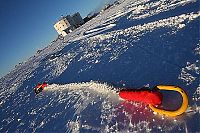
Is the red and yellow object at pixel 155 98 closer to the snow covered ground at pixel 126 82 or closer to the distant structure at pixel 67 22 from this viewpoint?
the snow covered ground at pixel 126 82

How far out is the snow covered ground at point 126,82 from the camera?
171 inches

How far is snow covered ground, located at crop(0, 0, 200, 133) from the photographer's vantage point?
4332 millimetres

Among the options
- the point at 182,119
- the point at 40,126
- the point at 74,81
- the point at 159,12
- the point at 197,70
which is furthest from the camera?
the point at 159,12

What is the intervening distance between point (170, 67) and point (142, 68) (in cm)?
93

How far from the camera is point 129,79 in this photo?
20.2ft

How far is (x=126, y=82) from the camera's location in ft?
20.1

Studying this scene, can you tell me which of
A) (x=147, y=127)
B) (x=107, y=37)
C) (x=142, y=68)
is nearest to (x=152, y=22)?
(x=107, y=37)

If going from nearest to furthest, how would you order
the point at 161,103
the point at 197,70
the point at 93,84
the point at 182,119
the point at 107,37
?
the point at 182,119 < the point at 161,103 < the point at 197,70 < the point at 93,84 < the point at 107,37

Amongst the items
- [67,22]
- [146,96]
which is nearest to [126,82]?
[146,96]

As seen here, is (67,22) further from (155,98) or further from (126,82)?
(155,98)

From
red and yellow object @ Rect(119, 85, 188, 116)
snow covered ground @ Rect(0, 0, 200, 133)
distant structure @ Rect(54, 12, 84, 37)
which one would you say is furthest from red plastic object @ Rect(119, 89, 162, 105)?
distant structure @ Rect(54, 12, 84, 37)

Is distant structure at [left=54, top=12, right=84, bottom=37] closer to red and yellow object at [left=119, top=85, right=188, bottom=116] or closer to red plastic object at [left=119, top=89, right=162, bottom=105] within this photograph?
red plastic object at [left=119, top=89, right=162, bottom=105]

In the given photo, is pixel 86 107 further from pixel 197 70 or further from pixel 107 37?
pixel 107 37

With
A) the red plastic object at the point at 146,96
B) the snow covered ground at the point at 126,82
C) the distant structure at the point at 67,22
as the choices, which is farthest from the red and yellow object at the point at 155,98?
the distant structure at the point at 67,22
